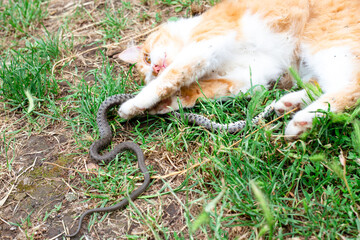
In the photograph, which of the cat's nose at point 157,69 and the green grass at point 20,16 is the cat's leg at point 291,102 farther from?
the green grass at point 20,16

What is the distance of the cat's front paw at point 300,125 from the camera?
2498mm

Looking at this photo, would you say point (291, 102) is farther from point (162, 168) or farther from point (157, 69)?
point (157, 69)

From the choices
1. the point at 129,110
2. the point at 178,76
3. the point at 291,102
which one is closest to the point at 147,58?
the point at 178,76

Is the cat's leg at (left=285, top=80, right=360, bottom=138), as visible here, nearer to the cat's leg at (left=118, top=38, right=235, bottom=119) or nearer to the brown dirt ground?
the brown dirt ground

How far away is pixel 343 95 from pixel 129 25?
281cm

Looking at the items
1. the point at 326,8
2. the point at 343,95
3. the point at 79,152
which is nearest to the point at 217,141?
the point at 343,95

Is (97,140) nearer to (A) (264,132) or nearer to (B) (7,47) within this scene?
(A) (264,132)

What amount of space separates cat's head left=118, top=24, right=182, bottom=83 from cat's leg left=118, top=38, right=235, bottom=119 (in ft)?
0.94

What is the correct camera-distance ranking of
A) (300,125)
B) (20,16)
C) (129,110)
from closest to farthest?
1. (300,125)
2. (129,110)
3. (20,16)

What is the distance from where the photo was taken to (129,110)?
3.04 m

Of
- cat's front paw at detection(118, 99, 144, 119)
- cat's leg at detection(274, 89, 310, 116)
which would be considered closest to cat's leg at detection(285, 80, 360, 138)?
cat's leg at detection(274, 89, 310, 116)

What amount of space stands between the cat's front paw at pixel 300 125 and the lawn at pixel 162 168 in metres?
0.07

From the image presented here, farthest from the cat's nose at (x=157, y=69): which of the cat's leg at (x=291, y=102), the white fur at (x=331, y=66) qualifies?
the white fur at (x=331, y=66)

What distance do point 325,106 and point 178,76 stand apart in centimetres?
124
